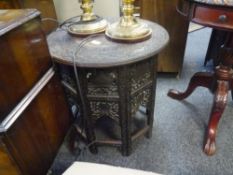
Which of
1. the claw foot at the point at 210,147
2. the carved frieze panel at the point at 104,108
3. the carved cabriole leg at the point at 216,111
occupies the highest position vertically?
the carved frieze panel at the point at 104,108

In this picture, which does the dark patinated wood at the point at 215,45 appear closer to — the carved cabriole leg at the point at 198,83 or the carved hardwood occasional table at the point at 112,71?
the carved cabriole leg at the point at 198,83

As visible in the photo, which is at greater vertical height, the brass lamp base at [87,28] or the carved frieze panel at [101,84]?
the brass lamp base at [87,28]

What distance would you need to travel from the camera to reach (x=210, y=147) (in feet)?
3.42

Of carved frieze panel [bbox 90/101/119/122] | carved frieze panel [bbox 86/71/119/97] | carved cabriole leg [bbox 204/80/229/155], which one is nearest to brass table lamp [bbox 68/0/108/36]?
carved frieze panel [bbox 86/71/119/97]

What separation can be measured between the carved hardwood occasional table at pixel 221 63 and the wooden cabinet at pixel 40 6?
2.40 ft

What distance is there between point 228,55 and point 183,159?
579 mm

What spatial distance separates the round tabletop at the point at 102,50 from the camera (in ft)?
2.26

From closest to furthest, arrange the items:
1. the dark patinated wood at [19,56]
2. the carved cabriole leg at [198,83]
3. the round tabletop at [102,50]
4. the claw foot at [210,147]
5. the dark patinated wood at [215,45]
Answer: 1. the dark patinated wood at [19,56]
2. the round tabletop at [102,50]
3. the claw foot at [210,147]
4. the carved cabriole leg at [198,83]
5. the dark patinated wood at [215,45]

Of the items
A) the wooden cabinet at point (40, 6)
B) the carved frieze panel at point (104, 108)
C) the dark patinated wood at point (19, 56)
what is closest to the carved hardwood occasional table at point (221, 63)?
the carved frieze panel at point (104, 108)

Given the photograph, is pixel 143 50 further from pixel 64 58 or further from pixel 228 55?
pixel 228 55

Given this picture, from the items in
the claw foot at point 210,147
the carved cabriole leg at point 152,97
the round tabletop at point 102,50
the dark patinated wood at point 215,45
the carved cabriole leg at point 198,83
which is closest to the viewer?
the round tabletop at point 102,50

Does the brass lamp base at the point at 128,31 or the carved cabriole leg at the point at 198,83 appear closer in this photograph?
the brass lamp base at the point at 128,31

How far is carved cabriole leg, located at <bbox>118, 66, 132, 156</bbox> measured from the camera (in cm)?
75

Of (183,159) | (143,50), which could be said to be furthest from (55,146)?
(183,159)
